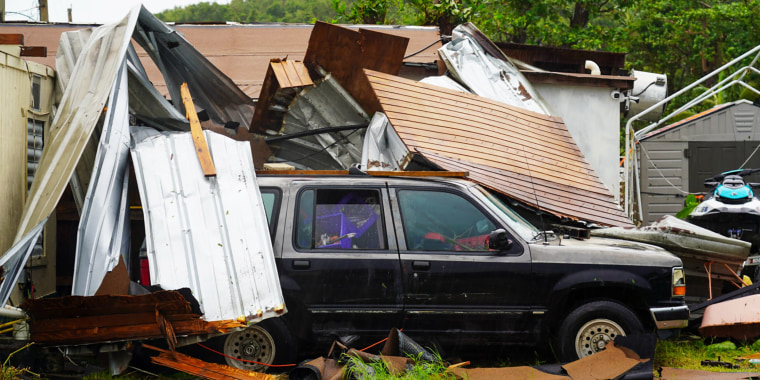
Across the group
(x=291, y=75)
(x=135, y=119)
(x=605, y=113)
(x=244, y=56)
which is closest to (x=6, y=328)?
(x=135, y=119)

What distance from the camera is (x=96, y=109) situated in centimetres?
625

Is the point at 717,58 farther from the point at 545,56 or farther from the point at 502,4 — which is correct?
the point at 545,56

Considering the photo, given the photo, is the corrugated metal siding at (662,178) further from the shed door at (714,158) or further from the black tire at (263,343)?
the black tire at (263,343)

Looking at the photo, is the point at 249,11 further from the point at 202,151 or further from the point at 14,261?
the point at 14,261

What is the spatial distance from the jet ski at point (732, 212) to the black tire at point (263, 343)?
5737 mm

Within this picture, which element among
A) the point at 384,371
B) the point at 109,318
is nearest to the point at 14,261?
the point at 109,318

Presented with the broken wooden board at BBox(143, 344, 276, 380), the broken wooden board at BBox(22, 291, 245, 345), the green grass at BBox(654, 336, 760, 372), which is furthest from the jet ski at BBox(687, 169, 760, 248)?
the broken wooden board at BBox(22, 291, 245, 345)

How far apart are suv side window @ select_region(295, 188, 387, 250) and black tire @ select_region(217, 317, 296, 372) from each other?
681 mm

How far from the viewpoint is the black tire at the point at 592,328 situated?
585 centimetres

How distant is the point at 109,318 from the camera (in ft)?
16.8

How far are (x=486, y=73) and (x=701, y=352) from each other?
16.8 ft

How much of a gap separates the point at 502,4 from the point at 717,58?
10257 mm

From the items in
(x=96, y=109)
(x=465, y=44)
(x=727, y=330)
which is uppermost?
(x=465, y=44)

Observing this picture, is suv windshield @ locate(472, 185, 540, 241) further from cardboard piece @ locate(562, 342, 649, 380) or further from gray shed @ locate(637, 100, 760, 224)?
gray shed @ locate(637, 100, 760, 224)
